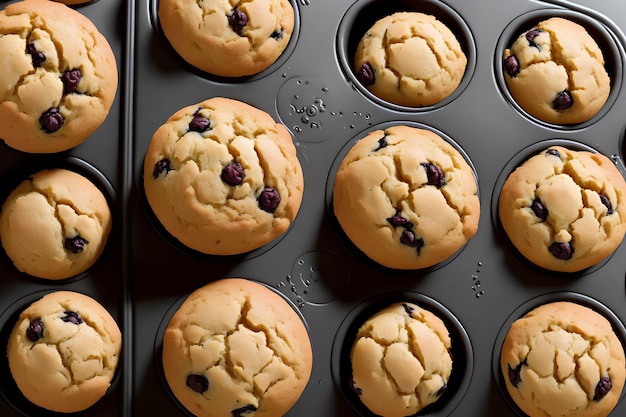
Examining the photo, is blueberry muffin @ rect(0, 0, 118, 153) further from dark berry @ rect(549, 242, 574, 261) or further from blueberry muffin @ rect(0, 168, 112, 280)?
dark berry @ rect(549, 242, 574, 261)

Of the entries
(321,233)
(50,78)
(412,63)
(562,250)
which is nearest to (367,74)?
(412,63)

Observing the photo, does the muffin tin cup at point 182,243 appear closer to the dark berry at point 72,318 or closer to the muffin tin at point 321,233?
the muffin tin at point 321,233

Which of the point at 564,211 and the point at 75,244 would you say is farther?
the point at 564,211

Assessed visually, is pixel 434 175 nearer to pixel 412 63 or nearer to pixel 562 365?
pixel 412 63

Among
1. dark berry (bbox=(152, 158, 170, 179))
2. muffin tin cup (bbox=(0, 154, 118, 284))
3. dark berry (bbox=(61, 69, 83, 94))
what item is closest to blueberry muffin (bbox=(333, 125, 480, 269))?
dark berry (bbox=(152, 158, 170, 179))

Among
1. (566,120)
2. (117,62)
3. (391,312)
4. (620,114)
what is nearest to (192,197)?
(117,62)

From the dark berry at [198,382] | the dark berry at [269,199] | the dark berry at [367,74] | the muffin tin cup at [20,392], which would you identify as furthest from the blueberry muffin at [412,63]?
the muffin tin cup at [20,392]

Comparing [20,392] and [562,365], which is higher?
[562,365]
